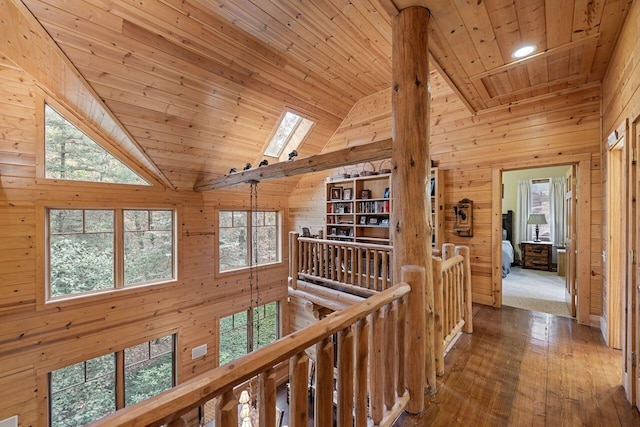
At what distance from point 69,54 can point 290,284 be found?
4367mm

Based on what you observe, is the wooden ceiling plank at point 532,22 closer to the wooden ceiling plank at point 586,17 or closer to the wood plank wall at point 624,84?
the wooden ceiling plank at point 586,17

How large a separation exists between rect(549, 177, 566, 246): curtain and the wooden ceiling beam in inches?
288

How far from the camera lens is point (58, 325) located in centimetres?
359

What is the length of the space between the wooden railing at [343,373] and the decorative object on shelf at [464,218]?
2.78 meters

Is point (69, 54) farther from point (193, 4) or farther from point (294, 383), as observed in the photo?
point (294, 383)

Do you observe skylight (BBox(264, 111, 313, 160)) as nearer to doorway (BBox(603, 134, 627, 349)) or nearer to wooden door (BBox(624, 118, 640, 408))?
doorway (BBox(603, 134, 627, 349))

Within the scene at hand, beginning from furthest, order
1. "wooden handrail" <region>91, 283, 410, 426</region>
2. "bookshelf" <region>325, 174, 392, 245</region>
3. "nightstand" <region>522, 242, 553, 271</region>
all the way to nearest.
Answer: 1. "nightstand" <region>522, 242, 553, 271</region>
2. "bookshelf" <region>325, 174, 392, 245</region>
3. "wooden handrail" <region>91, 283, 410, 426</region>

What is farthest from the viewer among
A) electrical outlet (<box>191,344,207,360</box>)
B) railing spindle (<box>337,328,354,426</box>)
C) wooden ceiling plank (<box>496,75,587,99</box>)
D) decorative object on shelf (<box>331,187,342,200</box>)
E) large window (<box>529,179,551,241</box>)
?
large window (<box>529,179,551,241</box>)

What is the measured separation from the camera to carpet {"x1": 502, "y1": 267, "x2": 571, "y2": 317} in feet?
12.5

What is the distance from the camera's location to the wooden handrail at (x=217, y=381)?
65cm

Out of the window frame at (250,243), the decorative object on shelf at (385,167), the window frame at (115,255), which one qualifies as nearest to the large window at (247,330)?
the window frame at (250,243)

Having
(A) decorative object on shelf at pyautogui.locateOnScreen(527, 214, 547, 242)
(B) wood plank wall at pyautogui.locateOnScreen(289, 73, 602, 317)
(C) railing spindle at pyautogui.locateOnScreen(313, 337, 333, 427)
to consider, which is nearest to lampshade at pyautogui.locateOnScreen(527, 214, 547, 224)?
(A) decorative object on shelf at pyautogui.locateOnScreen(527, 214, 547, 242)

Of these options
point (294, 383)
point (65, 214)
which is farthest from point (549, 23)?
point (65, 214)

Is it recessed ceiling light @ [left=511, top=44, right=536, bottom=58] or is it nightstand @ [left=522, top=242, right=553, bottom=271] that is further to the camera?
nightstand @ [left=522, top=242, right=553, bottom=271]
